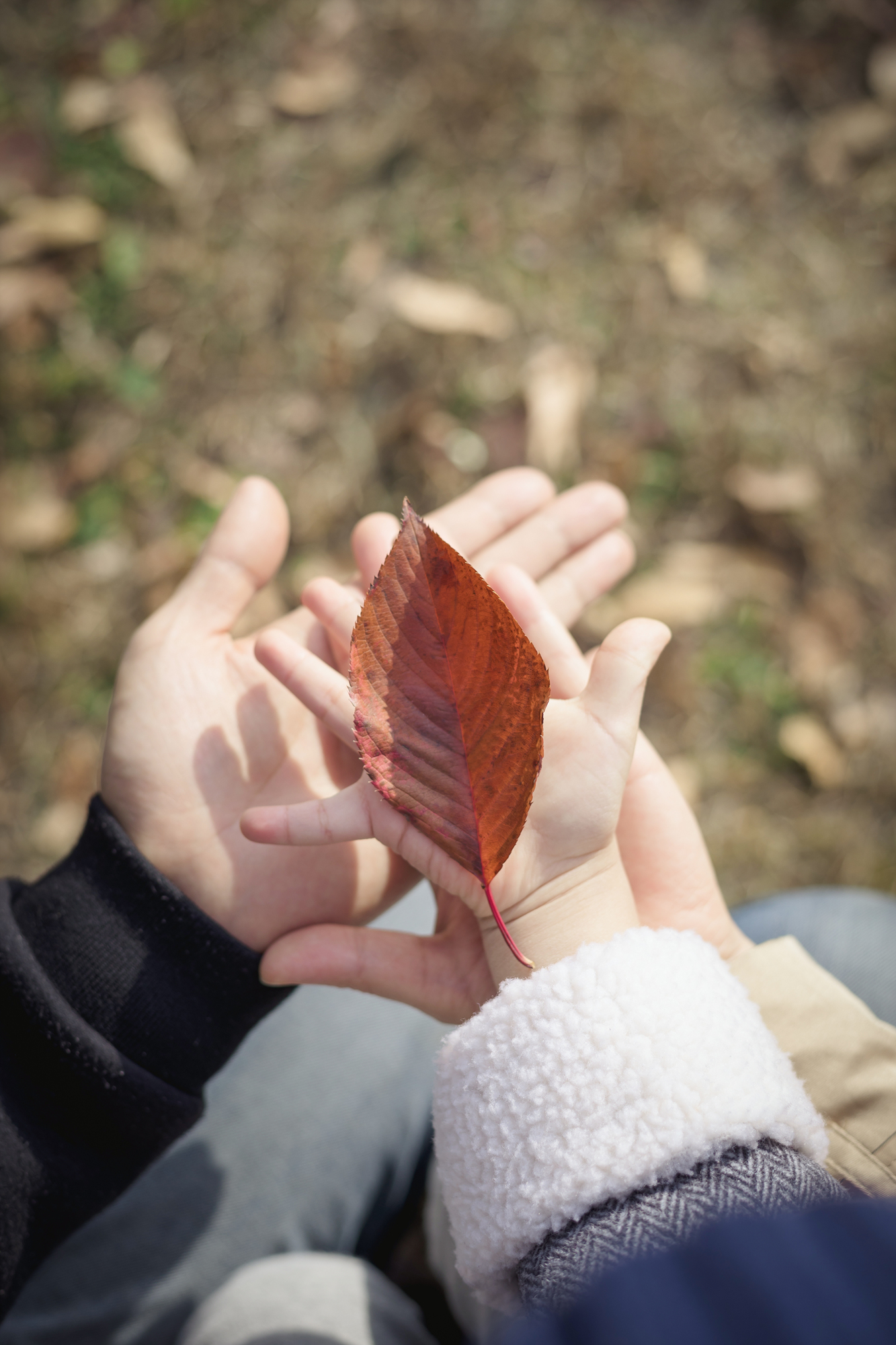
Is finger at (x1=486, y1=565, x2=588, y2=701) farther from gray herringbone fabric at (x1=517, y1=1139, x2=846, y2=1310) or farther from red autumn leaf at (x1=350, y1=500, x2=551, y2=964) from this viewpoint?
gray herringbone fabric at (x1=517, y1=1139, x2=846, y2=1310)

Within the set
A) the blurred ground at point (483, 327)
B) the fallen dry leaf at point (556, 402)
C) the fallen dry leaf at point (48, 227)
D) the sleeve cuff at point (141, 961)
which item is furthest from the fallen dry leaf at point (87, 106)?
the sleeve cuff at point (141, 961)

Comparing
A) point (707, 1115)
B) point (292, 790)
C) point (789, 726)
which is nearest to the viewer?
point (707, 1115)

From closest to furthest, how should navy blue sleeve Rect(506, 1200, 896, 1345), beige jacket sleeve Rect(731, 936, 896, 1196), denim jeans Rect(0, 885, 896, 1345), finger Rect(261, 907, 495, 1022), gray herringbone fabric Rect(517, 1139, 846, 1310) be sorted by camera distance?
navy blue sleeve Rect(506, 1200, 896, 1345)
gray herringbone fabric Rect(517, 1139, 846, 1310)
beige jacket sleeve Rect(731, 936, 896, 1196)
finger Rect(261, 907, 495, 1022)
denim jeans Rect(0, 885, 896, 1345)

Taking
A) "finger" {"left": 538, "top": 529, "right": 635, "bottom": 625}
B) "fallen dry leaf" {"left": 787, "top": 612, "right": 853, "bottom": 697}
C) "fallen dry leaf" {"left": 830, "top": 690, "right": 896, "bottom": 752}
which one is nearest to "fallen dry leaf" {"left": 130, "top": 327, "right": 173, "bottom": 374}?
"finger" {"left": 538, "top": 529, "right": 635, "bottom": 625}

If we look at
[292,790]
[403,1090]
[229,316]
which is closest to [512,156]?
[229,316]

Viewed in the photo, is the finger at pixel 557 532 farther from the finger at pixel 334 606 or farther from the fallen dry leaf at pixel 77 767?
the fallen dry leaf at pixel 77 767

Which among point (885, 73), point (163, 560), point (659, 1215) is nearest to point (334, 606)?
point (659, 1215)

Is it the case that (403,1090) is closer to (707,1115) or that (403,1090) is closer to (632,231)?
(707,1115)
